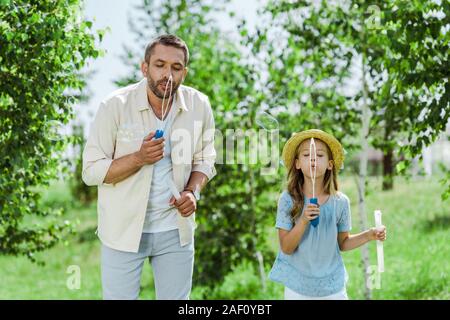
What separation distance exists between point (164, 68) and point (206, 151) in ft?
1.61

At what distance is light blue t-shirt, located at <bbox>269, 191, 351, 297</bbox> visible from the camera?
139 inches

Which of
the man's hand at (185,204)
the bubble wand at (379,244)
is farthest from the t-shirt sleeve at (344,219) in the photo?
the man's hand at (185,204)

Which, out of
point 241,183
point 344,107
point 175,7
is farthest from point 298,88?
point 175,7

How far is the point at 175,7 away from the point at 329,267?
6.79 m

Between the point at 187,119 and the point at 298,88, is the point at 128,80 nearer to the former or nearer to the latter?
the point at 298,88

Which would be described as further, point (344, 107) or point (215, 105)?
point (215, 105)

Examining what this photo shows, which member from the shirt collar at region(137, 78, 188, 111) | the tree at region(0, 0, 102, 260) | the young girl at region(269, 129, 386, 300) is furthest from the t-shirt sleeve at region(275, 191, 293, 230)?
the tree at region(0, 0, 102, 260)

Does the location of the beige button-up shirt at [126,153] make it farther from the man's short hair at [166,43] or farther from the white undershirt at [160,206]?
the man's short hair at [166,43]

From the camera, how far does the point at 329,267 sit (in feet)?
11.7

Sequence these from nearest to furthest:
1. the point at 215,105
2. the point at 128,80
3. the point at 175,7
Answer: the point at 215,105, the point at 128,80, the point at 175,7

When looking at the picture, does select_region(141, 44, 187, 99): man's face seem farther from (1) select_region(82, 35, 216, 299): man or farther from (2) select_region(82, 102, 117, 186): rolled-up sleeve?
(2) select_region(82, 102, 117, 186): rolled-up sleeve

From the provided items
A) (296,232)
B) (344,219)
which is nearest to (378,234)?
(344,219)

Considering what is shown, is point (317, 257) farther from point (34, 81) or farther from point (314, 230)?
point (34, 81)

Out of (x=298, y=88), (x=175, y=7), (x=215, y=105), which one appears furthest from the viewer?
(x=175, y=7)
